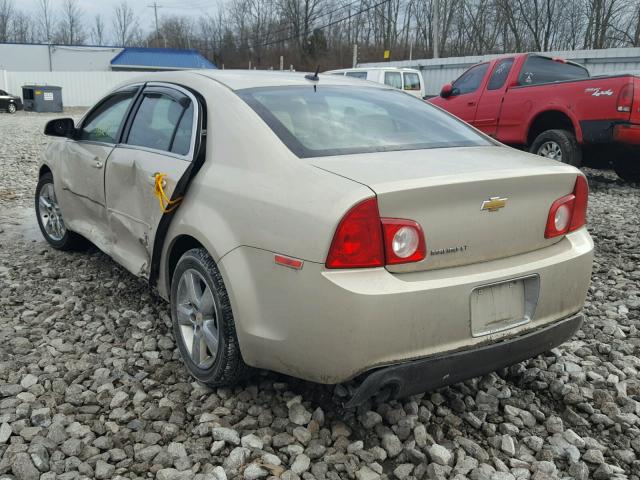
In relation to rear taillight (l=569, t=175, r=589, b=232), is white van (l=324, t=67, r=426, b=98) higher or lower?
higher

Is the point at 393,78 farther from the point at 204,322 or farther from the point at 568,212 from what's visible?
the point at 204,322

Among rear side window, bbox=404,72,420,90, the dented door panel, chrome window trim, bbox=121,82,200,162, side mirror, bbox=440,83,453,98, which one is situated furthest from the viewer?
rear side window, bbox=404,72,420,90

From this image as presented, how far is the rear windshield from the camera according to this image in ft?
8.78

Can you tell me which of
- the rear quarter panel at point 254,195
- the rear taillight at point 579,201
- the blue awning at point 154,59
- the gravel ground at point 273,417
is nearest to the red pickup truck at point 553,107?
the gravel ground at point 273,417

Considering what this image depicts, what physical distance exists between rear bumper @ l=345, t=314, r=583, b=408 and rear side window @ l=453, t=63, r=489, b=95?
7.34m

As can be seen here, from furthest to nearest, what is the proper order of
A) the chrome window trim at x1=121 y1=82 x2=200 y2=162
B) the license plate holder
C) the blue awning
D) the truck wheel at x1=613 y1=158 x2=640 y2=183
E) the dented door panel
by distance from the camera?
the blue awning, the truck wheel at x1=613 y1=158 x2=640 y2=183, the dented door panel, the chrome window trim at x1=121 y1=82 x2=200 y2=162, the license plate holder

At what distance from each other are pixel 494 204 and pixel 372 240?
1.83ft

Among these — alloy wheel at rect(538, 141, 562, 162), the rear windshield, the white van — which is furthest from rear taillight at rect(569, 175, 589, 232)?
the white van

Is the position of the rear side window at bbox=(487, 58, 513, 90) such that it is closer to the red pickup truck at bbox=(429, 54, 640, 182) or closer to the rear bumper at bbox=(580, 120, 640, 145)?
the red pickup truck at bbox=(429, 54, 640, 182)

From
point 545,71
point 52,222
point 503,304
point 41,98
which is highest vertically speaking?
point 545,71

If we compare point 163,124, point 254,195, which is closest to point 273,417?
point 254,195

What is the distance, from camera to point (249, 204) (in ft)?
8.00

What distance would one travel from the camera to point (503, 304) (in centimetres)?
238

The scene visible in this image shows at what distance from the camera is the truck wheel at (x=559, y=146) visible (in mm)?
7508
